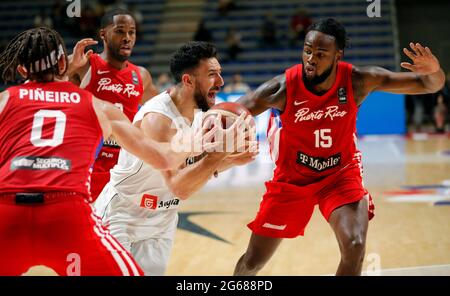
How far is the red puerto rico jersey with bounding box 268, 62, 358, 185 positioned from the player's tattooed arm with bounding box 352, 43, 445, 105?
9 centimetres

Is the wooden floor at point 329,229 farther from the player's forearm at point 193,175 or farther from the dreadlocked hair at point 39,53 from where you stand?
the dreadlocked hair at point 39,53

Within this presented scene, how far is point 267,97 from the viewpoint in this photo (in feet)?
16.1

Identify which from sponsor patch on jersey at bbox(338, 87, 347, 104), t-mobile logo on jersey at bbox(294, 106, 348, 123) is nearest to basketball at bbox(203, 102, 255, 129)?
t-mobile logo on jersey at bbox(294, 106, 348, 123)

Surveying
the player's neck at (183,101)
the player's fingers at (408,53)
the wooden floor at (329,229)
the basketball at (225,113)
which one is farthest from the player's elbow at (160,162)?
the wooden floor at (329,229)

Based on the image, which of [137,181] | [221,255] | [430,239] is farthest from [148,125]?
[430,239]

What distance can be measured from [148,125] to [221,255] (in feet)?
10.0

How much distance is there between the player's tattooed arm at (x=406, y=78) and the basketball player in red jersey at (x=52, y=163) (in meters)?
2.05

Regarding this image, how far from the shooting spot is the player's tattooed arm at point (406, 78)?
502 centimetres

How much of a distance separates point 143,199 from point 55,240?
1.54 metres

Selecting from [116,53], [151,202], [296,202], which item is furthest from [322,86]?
[116,53]

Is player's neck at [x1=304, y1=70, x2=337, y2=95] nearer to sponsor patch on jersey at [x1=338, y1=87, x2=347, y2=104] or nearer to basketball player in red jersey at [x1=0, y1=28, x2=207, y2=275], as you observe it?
sponsor patch on jersey at [x1=338, y1=87, x2=347, y2=104]

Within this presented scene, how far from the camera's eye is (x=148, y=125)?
4.42 metres

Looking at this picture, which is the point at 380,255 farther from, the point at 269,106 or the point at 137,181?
the point at 137,181

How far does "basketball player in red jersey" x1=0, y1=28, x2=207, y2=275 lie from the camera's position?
3174 mm
